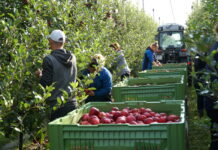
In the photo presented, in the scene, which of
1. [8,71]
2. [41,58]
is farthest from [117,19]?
[8,71]

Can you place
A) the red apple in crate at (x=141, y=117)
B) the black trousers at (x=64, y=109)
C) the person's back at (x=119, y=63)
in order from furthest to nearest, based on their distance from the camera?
1. the person's back at (x=119, y=63)
2. the black trousers at (x=64, y=109)
3. the red apple in crate at (x=141, y=117)

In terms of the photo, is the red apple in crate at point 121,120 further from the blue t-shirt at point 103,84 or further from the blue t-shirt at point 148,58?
the blue t-shirt at point 148,58

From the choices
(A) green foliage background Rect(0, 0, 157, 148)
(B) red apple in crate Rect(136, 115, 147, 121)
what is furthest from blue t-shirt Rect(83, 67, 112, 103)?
(B) red apple in crate Rect(136, 115, 147, 121)

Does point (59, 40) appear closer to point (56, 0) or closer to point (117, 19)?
point (56, 0)

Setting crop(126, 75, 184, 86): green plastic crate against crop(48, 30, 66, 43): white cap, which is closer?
crop(48, 30, 66, 43): white cap

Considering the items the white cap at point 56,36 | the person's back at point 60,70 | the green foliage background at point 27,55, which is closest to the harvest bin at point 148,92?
the green foliage background at point 27,55

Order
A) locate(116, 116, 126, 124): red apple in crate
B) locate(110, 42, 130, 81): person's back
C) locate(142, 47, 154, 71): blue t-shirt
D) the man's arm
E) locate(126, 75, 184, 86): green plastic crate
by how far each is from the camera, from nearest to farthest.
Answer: locate(116, 116, 126, 124): red apple in crate → the man's arm → locate(126, 75, 184, 86): green plastic crate → locate(110, 42, 130, 81): person's back → locate(142, 47, 154, 71): blue t-shirt

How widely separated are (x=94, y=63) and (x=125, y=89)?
64cm

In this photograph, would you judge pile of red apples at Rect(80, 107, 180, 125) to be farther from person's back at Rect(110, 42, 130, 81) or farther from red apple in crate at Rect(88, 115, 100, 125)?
person's back at Rect(110, 42, 130, 81)

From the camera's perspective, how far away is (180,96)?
525cm

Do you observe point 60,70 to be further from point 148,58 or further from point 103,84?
point 148,58

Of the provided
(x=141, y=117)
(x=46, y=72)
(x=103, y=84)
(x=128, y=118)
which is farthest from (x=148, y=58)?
(x=128, y=118)

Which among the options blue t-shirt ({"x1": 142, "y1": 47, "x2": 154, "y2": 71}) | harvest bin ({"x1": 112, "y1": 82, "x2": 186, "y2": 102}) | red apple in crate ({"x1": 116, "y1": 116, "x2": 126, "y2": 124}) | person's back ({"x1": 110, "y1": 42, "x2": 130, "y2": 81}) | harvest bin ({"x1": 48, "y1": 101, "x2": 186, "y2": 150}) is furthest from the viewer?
blue t-shirt ({"x1": 142, "y1": 47, "x2": 154, "y2": 71})

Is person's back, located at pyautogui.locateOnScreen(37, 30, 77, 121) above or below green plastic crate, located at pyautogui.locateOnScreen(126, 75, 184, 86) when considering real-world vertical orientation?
above
